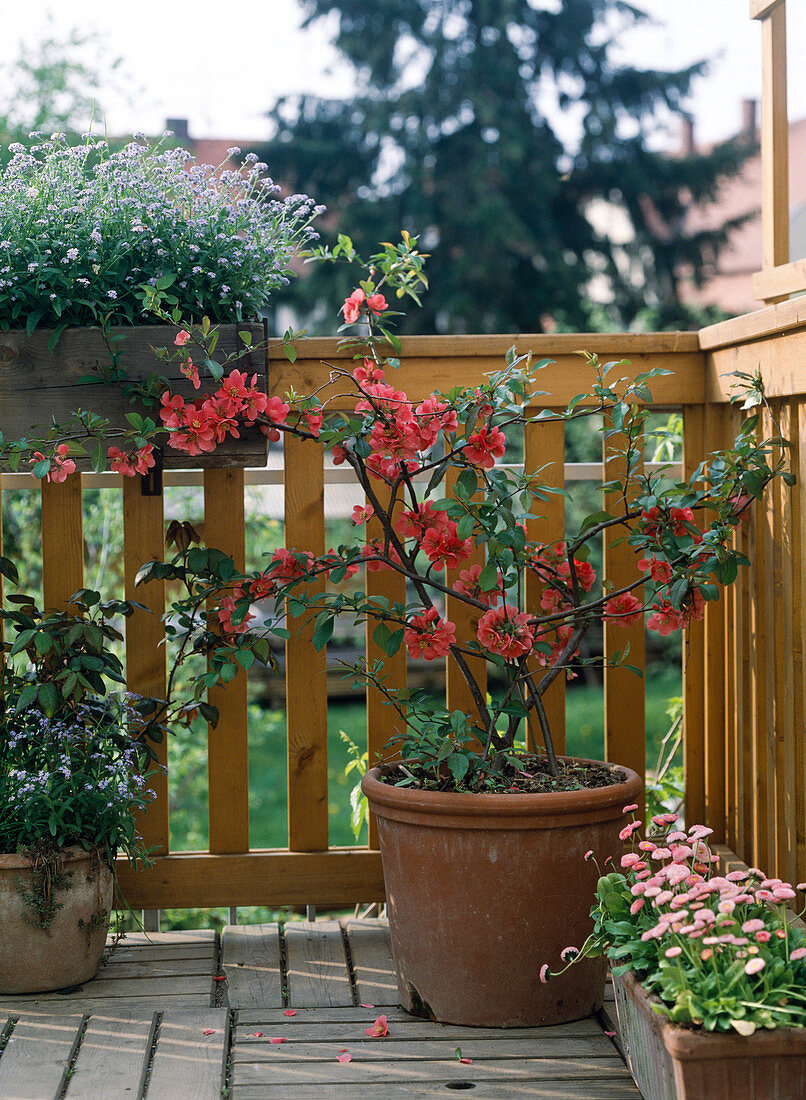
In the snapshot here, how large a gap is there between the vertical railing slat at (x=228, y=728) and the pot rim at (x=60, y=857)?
0.34m

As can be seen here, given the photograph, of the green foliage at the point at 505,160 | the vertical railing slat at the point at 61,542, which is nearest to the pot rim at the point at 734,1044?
the vertical railing slat at the point at 61,542

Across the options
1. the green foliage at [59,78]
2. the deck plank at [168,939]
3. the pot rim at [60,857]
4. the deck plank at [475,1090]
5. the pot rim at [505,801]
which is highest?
the green foliage at [59,78]

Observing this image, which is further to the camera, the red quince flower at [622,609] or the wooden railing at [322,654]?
the wooden railing at [322,654]

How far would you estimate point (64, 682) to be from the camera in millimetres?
1941

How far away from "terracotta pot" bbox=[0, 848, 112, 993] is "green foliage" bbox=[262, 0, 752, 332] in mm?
7860

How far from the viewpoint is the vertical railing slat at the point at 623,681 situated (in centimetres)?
217

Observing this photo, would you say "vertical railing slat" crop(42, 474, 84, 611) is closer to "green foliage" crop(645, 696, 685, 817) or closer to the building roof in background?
"green foliage" crop(645, 696, 685, 817)

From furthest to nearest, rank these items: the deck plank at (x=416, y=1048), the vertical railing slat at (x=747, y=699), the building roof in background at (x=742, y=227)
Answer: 1. the building roof in background at (x=742, y=227)
2. the vertical railing slat at (x=747, y=699)
3. the deck plank at (x=416, y=1048)

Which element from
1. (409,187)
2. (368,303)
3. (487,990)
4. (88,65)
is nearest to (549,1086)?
(487,990)

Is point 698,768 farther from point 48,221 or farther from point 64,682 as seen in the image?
point 48,221

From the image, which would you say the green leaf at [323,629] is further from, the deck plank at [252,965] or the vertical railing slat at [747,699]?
the vertical railing slat at [747,699]

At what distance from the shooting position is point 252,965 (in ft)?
6.66

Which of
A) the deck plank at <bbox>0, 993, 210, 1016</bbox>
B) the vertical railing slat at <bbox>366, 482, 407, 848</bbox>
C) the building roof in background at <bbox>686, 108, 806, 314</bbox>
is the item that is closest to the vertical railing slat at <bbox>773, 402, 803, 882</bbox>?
the vertical railing slat at <bbox>366, 482, 407, 848</bbox>

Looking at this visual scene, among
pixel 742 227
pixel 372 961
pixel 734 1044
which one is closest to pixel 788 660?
pixel 734 1044
